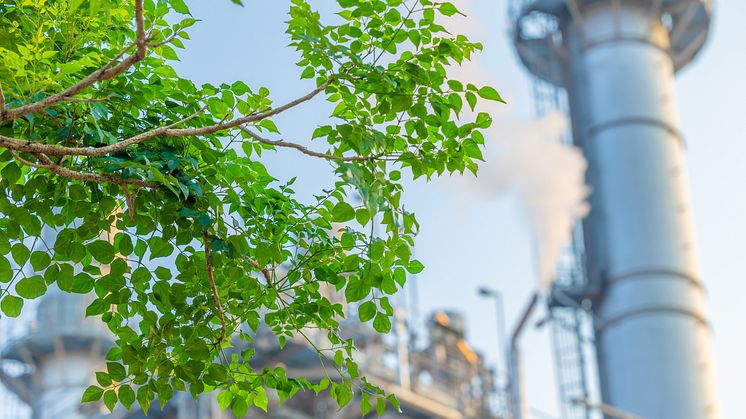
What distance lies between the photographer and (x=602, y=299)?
4550 centimetres

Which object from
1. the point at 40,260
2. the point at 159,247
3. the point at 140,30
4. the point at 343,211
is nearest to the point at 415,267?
the point at 343,211

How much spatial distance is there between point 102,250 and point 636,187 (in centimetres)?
3810

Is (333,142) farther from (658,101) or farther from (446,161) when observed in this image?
(658,101)

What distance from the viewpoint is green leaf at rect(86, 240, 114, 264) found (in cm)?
854

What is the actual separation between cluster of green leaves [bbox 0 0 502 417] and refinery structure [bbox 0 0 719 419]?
1133 inches

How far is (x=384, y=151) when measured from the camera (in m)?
8.37

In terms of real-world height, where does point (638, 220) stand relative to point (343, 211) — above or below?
above

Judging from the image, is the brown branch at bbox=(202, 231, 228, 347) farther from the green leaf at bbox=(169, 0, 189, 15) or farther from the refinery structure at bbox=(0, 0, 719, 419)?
the refinery structure at bbox=(0, 0, 719, 419)

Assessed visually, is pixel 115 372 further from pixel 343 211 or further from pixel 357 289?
pixel 343 211

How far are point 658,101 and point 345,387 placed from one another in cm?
3917

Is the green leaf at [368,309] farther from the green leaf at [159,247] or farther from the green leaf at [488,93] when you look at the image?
the green leaf at [488,93]

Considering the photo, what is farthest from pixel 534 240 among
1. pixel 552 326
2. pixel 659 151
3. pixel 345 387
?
pixel 345 387

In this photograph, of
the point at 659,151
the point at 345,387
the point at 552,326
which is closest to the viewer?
the point at 345,387

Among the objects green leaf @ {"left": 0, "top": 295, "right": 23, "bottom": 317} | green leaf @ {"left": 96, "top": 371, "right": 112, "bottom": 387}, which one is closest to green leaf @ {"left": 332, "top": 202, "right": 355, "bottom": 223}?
green leaf @ {"left": 96, "top": 371, "right": 112, "bottom": 387}
